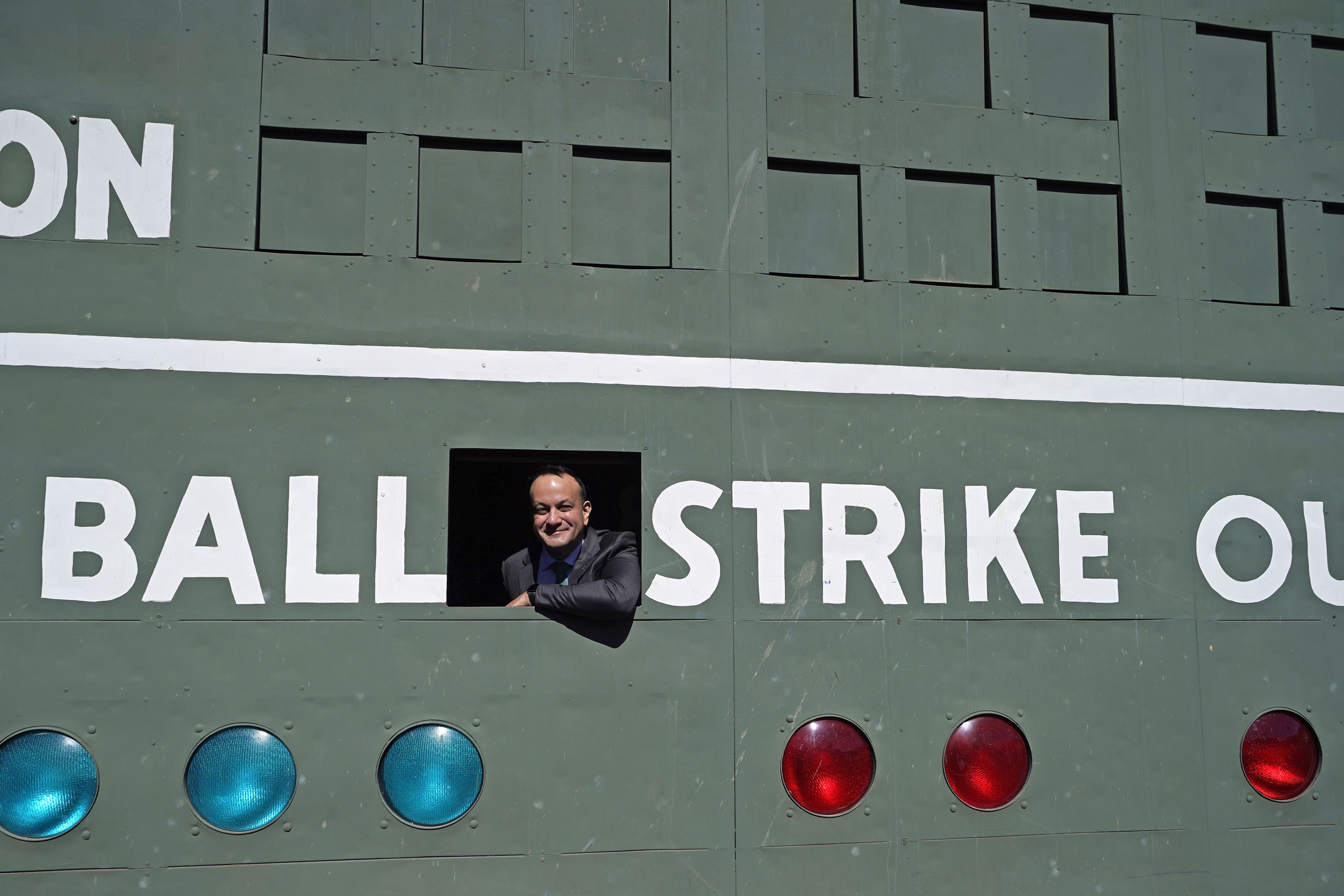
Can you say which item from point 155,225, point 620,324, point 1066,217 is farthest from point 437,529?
point 1066,217

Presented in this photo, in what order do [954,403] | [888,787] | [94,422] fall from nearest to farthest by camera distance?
1. [94,422]
2. [888,787]
3. [954,403]

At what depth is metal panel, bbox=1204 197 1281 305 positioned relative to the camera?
459cm

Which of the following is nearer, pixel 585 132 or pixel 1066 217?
pixel 585 132

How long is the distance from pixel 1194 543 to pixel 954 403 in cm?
101

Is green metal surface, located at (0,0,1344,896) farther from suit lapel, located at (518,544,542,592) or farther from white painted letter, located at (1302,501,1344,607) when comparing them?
suit lapel, located at (518,544,542,592)

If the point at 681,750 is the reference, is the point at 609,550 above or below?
above

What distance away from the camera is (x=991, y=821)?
162 inches

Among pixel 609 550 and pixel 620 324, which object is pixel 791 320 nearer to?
pixel 620 324

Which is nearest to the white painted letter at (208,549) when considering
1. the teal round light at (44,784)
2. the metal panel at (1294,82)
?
the teal round light at (44,784)

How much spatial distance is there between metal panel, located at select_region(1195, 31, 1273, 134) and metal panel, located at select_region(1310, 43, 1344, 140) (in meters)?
0.19

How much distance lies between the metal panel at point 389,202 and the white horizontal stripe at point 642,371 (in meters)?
0.33

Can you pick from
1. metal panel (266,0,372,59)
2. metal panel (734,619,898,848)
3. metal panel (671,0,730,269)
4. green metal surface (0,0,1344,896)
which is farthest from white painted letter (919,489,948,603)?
metal panel (266,0,372,59)

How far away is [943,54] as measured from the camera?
450 cm

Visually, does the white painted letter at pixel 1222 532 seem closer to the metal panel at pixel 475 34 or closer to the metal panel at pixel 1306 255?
the metal panel at pixel 1306 255
